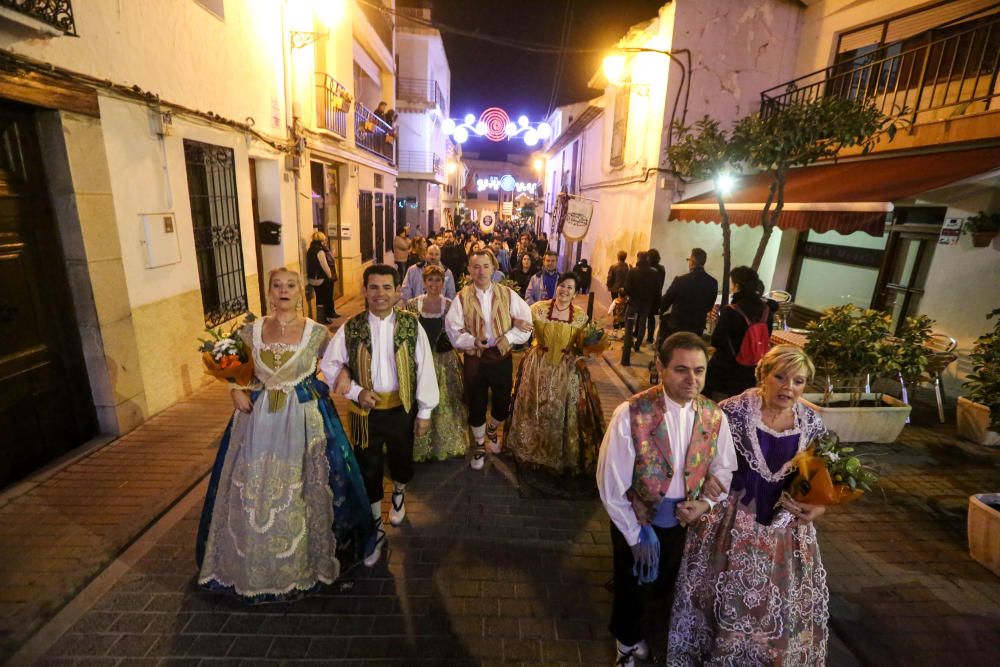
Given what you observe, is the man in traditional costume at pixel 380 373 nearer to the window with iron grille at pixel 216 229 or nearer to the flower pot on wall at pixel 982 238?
Answer: the window with iron grille at pixel 216 229

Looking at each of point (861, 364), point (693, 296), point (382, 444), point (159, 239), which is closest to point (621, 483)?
Result: point (382, 444)

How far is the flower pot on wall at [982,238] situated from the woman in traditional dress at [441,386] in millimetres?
6976

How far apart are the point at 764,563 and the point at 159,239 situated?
6.43 m

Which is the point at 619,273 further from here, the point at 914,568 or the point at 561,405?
the point at 914,568

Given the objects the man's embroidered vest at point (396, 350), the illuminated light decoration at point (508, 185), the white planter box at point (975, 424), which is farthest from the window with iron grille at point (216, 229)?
the illuminated light decoration at point (508, 185)

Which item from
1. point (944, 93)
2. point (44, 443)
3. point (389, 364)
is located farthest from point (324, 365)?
point (944, 93)

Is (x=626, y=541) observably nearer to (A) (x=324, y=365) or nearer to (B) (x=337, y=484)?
(B) (x=337, y=484)

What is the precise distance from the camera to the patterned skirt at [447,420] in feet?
16.2

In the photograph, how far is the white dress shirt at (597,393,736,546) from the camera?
2422 mm

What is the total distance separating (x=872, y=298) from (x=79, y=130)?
1135 centimetres

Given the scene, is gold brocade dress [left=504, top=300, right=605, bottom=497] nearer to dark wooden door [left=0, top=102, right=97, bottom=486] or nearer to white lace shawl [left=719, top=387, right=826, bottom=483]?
white lace shawl [left=719, top=387, right=826, bottom=483]

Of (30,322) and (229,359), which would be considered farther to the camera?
(30,322)

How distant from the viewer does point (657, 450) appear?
2.43 m

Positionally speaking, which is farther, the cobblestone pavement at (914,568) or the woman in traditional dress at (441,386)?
the woman in traditional dress at (441,386)
